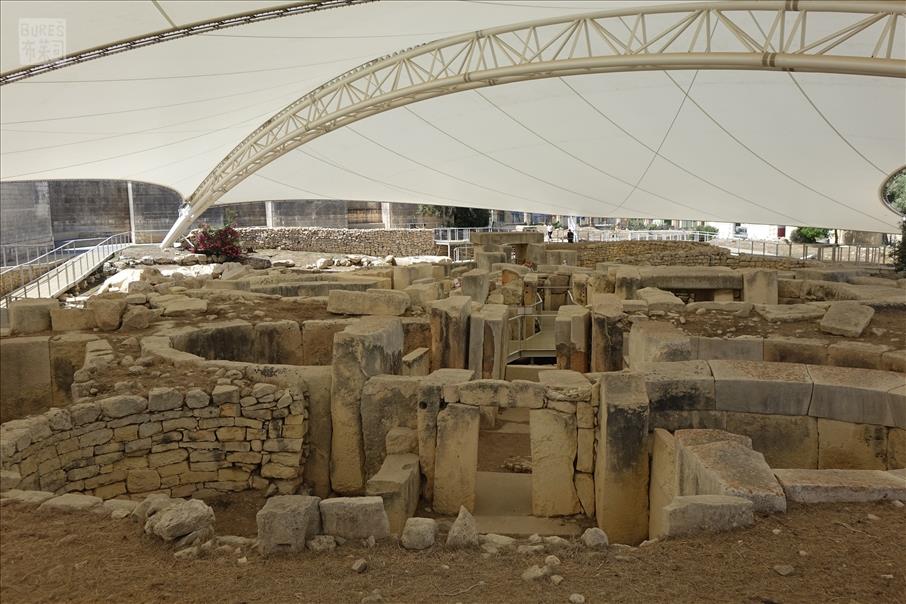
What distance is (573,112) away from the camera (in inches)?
675

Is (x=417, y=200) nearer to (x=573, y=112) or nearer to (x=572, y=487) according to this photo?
(x=573, y=112)

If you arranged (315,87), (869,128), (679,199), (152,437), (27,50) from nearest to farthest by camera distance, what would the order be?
(152,437), (27,50), (869,128), (315,87), (679,199)

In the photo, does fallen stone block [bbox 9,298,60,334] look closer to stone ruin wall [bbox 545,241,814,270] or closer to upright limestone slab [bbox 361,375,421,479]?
upright limestone slab [bbox 361,375,421,479]

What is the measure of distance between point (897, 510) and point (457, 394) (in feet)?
11.4

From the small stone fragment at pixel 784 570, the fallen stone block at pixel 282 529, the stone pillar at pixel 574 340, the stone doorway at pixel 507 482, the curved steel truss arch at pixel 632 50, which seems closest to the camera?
the small stone fragment at pixel 784 570

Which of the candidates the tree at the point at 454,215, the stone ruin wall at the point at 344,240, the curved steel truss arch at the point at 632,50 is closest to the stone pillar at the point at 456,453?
the curved steel truss arch at the point at 632,50

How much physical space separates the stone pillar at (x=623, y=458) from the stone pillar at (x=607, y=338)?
3596 millimetres

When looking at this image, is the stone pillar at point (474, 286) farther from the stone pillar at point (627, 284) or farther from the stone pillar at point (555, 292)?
the stone pillar at point (627, 284)

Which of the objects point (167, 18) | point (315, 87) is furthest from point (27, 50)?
point (315, 87)

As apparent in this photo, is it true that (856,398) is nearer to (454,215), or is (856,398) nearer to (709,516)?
(709,516)

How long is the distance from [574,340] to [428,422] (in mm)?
4245

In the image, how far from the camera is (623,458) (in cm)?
574

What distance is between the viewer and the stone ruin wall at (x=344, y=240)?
103 ft

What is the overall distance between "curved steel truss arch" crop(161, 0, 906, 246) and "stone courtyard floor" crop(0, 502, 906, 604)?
8494 mm
